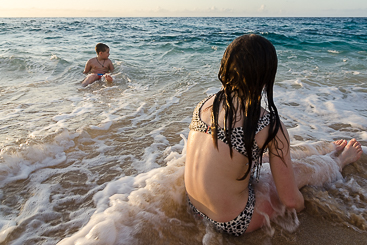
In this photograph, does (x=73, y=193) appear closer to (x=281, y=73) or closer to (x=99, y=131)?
(x=99, y=131)

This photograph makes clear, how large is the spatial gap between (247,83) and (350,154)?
2105 millimetres

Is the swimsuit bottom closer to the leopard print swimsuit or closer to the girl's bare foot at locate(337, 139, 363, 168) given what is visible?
the leopard print swimsuit

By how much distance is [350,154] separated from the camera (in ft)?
9.64

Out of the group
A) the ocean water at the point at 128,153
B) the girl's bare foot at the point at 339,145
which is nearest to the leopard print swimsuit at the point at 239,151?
the ocean water at the point at 128,153

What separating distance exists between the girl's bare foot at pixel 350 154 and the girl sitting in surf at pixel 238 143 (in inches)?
49.0

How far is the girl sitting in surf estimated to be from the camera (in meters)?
1.57

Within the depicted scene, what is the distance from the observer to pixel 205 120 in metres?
1.81

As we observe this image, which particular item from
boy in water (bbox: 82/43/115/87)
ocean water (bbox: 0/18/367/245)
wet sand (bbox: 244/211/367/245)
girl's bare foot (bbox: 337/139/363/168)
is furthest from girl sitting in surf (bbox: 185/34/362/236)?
boy in water (bbox: 82/43/115/87)

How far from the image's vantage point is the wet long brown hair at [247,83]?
154cm

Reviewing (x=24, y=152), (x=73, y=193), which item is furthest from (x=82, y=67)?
(x=73, y=193)

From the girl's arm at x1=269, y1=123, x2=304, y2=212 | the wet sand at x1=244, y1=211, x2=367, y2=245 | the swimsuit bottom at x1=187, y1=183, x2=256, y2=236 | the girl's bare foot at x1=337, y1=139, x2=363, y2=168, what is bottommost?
the wet sand at x1=244, y1=211, x2=367, y2=245

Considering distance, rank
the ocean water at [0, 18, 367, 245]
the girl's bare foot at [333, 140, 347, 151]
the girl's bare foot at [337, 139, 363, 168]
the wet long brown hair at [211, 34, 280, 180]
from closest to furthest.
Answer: the wet long brown hair at [211, 34, 280, 180]
the ocean water at [0, 18, 367, 245]
the girl's bare foot at [337, 139, 363, 168]
the girl's bare foot at [333, 140, 347, 151]

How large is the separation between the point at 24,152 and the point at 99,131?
1062 millimetres

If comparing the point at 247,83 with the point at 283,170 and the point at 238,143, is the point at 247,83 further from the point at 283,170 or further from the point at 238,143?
the point at 283,170
